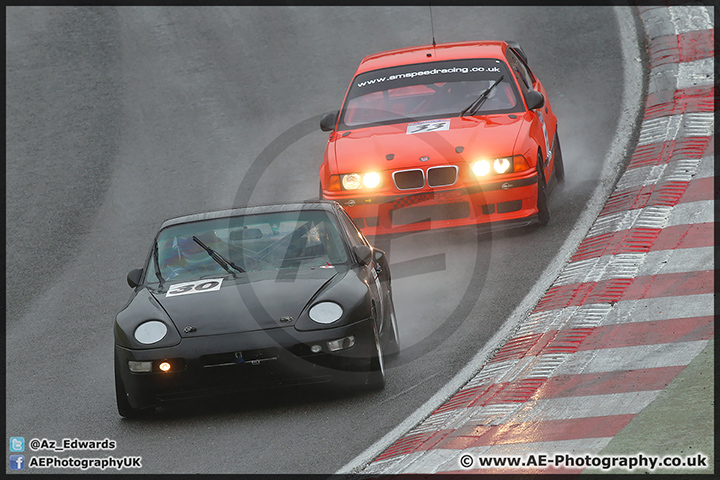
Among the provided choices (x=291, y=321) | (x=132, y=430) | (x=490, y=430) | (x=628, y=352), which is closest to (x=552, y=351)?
(x=628, y=352)

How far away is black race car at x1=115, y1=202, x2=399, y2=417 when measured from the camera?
6301mm

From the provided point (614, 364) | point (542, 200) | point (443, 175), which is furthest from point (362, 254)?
point (542, 200)

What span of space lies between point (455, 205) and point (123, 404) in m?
4.01

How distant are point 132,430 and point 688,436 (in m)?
3.42

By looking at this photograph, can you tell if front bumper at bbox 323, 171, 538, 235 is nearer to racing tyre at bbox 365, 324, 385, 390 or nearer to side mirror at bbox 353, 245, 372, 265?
side mirror at bbox 353, 245, 372, 265

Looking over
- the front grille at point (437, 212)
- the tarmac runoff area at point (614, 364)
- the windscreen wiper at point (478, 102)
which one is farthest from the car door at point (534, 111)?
the front grille at point (437, 212)

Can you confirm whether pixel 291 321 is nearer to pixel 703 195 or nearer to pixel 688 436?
pixel 688 436

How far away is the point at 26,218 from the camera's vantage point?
1256 cm

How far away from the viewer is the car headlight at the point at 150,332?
21.1 feet

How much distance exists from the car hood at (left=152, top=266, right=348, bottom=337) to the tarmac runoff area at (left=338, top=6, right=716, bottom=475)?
113 centimetres

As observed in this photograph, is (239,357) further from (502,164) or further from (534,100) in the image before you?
(534,100)

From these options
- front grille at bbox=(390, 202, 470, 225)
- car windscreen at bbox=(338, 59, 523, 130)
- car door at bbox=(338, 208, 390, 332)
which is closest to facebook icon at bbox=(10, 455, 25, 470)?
car door at bbox=(338, 208, 390, 332)

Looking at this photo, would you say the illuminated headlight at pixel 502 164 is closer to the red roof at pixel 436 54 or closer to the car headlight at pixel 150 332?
the red roof at pixel 436 54

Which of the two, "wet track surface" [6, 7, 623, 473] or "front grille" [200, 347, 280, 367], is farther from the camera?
"wet track surface" [6, 7, 623, 473]
